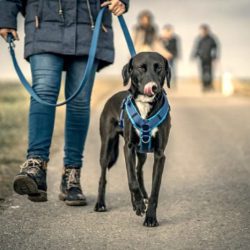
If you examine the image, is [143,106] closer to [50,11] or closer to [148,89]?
[148,89]

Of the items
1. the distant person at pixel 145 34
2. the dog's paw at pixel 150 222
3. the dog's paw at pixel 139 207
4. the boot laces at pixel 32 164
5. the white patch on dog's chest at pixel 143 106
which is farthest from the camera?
the distant person at pixel 145 34

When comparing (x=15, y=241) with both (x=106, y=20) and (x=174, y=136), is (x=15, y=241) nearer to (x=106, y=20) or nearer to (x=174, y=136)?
(x=106, y=20)

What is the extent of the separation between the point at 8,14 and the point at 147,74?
4.17 feet

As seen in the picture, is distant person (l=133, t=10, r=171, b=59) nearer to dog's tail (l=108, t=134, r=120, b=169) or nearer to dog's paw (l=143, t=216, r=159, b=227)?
dog's tail (l=108, t=134, r=120, b=169)

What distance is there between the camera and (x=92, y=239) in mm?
4164

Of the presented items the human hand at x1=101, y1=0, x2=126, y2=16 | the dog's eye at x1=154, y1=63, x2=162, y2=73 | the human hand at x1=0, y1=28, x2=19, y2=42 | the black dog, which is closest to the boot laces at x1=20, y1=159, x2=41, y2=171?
the black dog

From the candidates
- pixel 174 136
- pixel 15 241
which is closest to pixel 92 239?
pixel 15 241

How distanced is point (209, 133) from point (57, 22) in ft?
18.4

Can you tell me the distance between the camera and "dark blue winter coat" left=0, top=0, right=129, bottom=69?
5.06 m

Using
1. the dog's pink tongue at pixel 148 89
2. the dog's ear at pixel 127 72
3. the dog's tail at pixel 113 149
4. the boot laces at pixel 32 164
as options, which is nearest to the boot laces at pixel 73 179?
the dog's tail at pixel 113 149

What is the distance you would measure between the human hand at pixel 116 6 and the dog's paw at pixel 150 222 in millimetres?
1678

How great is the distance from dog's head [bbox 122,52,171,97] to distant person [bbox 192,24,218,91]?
1924 centimetres

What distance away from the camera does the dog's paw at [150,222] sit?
4488 millimetres

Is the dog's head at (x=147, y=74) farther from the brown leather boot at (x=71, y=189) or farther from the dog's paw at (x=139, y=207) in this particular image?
the brown leather boot at (x=71, y=189)
